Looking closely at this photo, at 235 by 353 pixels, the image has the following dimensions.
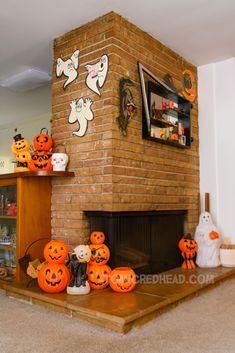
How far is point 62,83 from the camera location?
10.5 feet

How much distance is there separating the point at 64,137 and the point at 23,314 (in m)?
1.58

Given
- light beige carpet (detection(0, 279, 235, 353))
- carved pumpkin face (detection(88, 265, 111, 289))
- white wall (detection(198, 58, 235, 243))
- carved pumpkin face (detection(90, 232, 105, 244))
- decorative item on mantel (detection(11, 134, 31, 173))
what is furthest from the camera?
white wall (detection(198, 58, 235, 243))

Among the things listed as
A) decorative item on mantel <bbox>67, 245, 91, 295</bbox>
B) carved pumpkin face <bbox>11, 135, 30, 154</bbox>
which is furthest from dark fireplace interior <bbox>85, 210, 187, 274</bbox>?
carved pumpkin face <bbox>11, 135, 30, 154</bbox>

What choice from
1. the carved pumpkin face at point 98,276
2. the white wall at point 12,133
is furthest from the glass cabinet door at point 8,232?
the white wall at point 12,133

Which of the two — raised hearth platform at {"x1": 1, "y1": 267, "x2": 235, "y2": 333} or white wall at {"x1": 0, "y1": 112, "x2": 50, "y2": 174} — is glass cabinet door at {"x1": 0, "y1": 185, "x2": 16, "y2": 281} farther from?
white wall at {"x1": 0, "y1": 112, "x2": 50, "y2": 174}

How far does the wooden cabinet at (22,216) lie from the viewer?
286 centimetres

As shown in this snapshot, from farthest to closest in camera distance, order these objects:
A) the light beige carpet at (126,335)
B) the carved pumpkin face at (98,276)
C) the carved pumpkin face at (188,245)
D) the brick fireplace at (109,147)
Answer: the carved pumpkin face at (188,245) → the brick fireplace at (109,147) → the carved pumpkin face at (98,276) → the light beige carpet at (126,335)

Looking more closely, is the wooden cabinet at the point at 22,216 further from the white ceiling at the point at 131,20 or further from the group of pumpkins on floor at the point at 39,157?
the white ceiling at the point at 131,20

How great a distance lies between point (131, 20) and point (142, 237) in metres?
1.94

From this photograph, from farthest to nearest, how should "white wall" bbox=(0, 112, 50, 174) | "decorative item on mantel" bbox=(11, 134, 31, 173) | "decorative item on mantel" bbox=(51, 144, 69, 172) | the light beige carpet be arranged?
"white wall" bbox=(0, 112, 50, 174) < "decorative item on mantel" bbox=(11, 134, 31, 173) < "decorative item on mantel" bbox=(51, 144, 69, 172) < the light beige carpet

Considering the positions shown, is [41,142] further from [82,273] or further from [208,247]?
[208,247]

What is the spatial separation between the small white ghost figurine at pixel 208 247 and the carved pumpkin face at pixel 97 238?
119 cm

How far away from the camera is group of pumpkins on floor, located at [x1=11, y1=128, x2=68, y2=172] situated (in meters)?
2.93

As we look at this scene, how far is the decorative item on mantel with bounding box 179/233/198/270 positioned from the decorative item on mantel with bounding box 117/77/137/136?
1.23m
